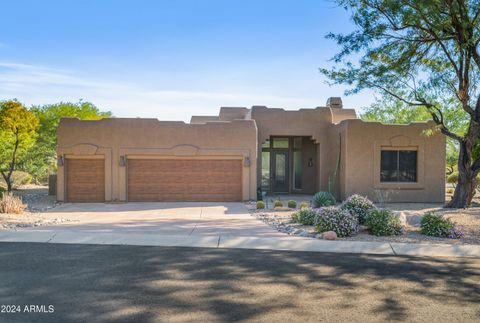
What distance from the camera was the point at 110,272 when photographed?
25.2ft

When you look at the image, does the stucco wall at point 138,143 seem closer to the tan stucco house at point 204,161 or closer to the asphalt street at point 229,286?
the tan stucco house at point 204,161

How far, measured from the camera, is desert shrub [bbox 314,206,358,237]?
11.4 meters

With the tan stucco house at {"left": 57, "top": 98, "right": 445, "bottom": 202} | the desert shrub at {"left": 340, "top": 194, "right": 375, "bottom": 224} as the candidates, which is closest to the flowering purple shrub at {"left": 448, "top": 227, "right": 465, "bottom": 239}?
the desert shrub at {"left": 340, "top": 194, "right": 375, "bottom": 224}

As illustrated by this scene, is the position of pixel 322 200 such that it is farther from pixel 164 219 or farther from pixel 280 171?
pixel 280 171

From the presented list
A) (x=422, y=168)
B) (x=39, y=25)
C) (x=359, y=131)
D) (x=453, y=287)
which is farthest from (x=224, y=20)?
(x=453, y=287)

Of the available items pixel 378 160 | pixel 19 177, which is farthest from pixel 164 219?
pixel 19 177

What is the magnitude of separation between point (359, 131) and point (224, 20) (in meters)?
8.47

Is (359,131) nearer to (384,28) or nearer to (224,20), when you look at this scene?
(384,28)

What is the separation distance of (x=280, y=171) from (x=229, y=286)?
19.4 m

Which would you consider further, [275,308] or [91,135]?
[91,135]

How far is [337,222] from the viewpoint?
11570 millimetres

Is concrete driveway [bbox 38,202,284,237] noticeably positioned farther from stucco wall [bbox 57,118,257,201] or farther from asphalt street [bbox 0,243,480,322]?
asphalt street [bbox 0,243,480,322]

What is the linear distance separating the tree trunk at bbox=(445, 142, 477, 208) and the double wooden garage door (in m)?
10.2

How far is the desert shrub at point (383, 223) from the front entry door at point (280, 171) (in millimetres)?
13874
